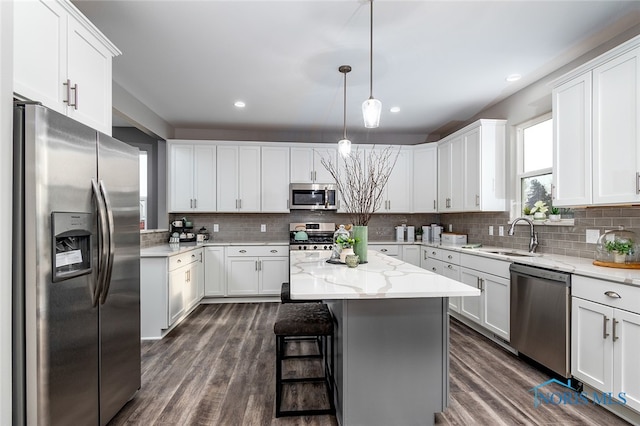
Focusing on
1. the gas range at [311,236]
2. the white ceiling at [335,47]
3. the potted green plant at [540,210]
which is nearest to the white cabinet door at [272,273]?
the gas range at [311,236]

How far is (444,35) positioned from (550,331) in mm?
2358

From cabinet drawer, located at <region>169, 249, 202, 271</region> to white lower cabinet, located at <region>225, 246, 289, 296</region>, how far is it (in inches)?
16.2

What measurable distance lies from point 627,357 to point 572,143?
1.53 m

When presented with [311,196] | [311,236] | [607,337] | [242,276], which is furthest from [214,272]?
[607,337]

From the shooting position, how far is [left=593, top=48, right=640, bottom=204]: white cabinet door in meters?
2.03

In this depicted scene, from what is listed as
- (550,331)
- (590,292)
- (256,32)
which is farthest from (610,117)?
(256,32)

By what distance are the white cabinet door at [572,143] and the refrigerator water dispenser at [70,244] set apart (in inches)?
128

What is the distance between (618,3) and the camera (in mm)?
2061

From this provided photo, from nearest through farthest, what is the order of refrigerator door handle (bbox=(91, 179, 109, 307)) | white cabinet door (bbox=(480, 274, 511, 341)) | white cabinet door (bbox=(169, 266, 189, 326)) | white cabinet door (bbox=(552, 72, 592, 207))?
refrigerator door handle (bbox=(91, 179, 109, 307))
white cabinet door (bbox=(552, 72, 592, 207))
white cabinet door (bbox=(480, 274, 511, 341))
white cabinet door (bbox=(169, 266, 189, 326))

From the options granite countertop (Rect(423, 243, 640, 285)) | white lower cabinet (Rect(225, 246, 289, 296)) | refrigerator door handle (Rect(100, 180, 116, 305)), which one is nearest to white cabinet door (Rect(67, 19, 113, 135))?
Result: refrigerator door handle (Rect(100, 180, 116, 305))

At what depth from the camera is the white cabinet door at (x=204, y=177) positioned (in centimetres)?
469

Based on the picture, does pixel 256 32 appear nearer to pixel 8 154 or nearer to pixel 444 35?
pixel 444 35

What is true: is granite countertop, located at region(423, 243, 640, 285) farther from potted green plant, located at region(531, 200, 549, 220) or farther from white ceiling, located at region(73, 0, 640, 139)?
white ceiling, located at region(73, 0, 640, 139)

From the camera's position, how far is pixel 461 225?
465cm
